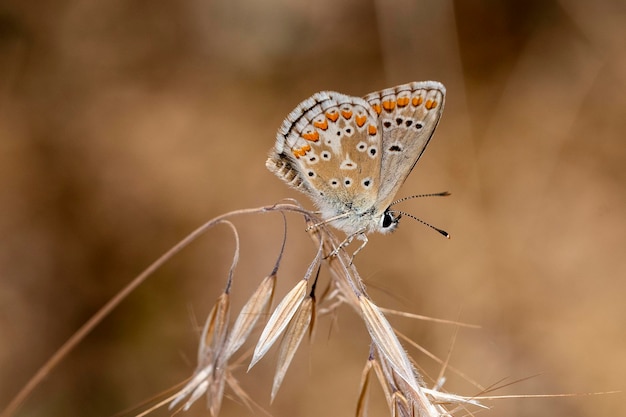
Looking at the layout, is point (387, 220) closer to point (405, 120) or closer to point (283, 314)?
point (405, 120)

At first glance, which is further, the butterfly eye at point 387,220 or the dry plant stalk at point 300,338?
the butterfly eye at point 387,220

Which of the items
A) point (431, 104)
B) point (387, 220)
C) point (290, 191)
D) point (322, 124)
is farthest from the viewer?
point (290, 191)

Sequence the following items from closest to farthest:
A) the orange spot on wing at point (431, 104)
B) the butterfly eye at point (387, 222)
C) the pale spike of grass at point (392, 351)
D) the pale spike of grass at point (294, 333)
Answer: the pale spike of grass at point (392, 351)
the pale spike of grass at point (294, 333)
the orange spot on wing at point (431, 104)
the butterfly eye at point (387, 222)

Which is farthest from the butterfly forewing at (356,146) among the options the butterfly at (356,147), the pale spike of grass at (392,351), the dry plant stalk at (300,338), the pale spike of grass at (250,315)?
the pale spike of grass at (392,351)

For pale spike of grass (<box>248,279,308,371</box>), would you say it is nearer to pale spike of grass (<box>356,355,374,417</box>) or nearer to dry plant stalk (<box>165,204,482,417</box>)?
dry plant stalk (<box>165,204,482,417</box>)

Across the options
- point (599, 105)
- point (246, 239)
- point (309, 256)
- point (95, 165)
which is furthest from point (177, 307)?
point (599, 105)

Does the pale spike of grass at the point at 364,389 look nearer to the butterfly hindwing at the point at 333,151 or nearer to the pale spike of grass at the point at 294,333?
the pale spike of grass at the point at 294,333

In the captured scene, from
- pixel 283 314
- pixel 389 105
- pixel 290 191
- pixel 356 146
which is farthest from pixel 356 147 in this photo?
pixel 290 191
